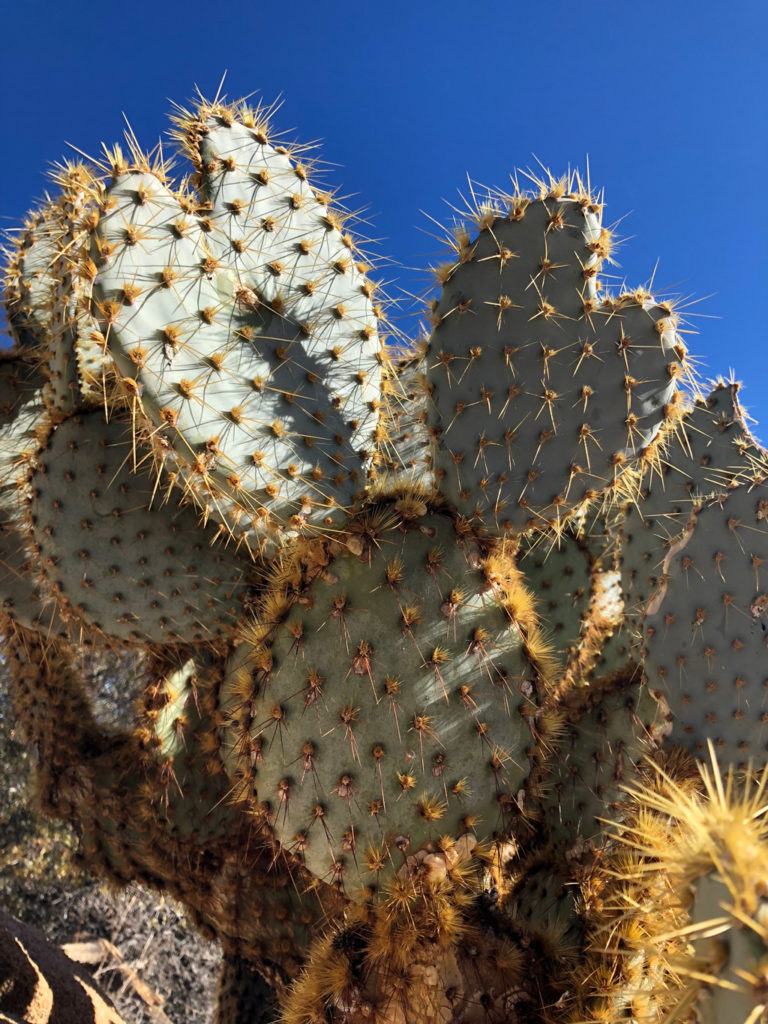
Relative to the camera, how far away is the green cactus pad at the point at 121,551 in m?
2.05

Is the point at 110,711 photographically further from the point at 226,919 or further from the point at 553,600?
the point at 553,600

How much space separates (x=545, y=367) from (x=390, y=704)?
80 cm

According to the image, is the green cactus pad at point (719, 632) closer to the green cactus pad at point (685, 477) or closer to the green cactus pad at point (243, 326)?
the green cactus pad at point (685, 477)

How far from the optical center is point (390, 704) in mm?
1562

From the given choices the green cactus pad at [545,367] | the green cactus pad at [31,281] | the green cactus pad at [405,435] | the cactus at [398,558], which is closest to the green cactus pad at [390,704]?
the cactus at [398,558]

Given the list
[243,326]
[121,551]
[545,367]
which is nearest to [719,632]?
[545,367]

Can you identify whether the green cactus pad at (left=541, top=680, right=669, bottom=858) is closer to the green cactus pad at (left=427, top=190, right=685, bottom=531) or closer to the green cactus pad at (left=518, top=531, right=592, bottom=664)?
the green cactus pad at (left=518, top=531, right=592, bottom=664)

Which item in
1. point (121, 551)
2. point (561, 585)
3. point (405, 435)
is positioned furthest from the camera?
point (561, 585)

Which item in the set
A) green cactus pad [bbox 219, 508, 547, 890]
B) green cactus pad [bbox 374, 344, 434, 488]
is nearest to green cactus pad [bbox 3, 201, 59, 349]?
green cactus pad [bbox 374, 344, 434, 488]

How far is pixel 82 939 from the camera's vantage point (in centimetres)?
542

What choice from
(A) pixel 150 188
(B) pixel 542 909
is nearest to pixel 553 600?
(B) pixel 542 909

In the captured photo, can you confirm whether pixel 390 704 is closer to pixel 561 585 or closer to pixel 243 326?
pixel 243 326

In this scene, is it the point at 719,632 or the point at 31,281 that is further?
the point at 31,281

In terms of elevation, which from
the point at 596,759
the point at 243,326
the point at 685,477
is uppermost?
the point at 685,477
